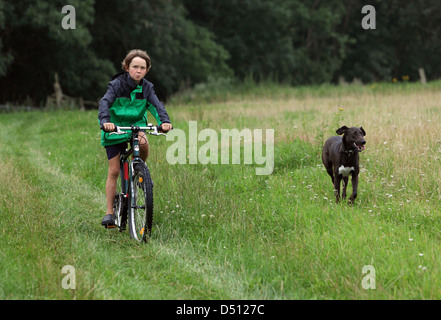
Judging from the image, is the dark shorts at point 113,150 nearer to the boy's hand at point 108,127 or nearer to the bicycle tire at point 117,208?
the bicycle tire at point 117,208

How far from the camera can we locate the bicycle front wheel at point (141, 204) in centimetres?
540

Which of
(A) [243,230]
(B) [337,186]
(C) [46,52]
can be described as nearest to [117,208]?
(A) [243,230]

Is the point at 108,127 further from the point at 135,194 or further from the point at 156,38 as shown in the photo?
the point at 156,38

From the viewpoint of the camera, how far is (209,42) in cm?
3941

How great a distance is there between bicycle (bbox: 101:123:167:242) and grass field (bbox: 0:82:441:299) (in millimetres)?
186

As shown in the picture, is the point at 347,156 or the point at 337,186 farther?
the point at 337,186

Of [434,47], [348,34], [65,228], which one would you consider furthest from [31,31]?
[434,47]

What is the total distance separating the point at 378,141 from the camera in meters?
9.08

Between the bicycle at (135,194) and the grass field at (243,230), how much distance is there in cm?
19

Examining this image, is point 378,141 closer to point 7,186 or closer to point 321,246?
point 321,246

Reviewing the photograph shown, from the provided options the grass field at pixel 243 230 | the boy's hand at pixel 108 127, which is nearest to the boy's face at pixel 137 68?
the boy's hand at pixel 108 127

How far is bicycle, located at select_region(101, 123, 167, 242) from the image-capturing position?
544 centimetres

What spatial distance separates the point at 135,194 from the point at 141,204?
153mm

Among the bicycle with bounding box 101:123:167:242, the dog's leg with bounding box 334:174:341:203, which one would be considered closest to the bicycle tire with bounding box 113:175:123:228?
the bicycle with bounding box 101:123:167:242
